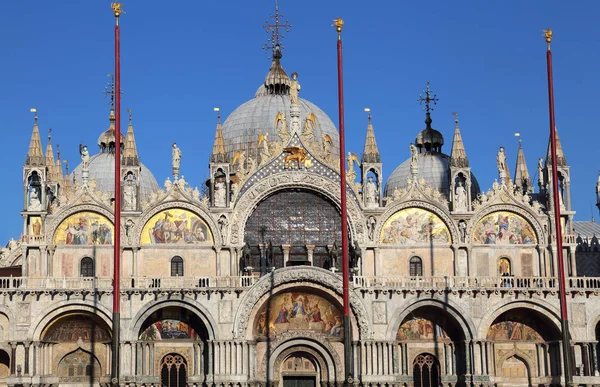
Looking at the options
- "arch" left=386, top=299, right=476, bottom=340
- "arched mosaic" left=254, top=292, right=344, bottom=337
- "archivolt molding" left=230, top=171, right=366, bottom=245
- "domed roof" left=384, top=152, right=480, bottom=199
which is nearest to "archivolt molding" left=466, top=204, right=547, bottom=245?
"arch" left=386, top=299, right=476, bottom=340

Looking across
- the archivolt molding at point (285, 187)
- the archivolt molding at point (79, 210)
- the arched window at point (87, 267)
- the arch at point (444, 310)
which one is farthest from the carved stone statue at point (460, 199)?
the arched window at point (87, 267)

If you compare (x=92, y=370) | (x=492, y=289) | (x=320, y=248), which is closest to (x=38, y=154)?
(x=92, y=370)

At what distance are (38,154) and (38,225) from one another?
4230 millimetres

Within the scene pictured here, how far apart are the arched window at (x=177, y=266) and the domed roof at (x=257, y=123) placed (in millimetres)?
13622

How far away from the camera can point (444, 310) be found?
61.4m

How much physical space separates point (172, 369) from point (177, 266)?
5.65 meters

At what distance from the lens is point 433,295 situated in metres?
61.2

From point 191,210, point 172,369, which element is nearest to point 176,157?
point 191,210

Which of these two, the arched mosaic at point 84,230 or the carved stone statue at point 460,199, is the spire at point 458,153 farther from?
the arched mosaic at point 84,230

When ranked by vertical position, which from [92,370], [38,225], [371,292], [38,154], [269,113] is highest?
[269,113]

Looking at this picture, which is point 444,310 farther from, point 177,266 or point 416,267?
point 177,266

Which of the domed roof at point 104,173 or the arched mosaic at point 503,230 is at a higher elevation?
the domed roof at point 104,173

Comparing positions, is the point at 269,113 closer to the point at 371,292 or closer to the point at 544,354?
the point at 371,292

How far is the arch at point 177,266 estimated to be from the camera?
63.4m
